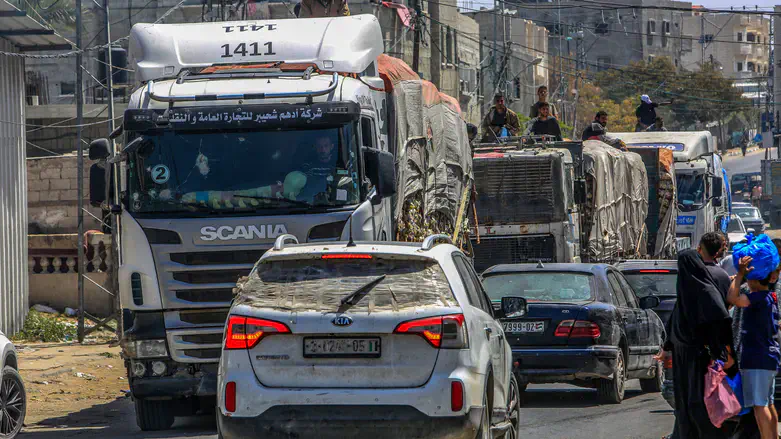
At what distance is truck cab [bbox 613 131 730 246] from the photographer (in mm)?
31094

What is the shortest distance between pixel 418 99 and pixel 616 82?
82244mm

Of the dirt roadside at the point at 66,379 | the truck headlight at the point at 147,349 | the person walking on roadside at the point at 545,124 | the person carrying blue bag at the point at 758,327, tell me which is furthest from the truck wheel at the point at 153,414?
the person walking on roadside at the point at 545,124

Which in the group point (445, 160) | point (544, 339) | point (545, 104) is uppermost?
point (545, 104)

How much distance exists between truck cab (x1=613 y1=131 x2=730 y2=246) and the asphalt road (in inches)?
683

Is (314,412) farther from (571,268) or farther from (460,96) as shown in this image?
(460,96)

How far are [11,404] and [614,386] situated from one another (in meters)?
6.17

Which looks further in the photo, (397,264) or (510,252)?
(510,252)

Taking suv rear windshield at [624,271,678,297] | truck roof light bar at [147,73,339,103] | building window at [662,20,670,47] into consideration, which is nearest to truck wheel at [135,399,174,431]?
truck roof light bar at [147,73,339,103]

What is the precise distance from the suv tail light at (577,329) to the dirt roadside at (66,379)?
5.13 metres

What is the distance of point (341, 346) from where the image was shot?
7504 millimetres

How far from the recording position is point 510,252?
20.0 m

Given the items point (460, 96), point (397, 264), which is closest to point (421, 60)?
point (460, 96)

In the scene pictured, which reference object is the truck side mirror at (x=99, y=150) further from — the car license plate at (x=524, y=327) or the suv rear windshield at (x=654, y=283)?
the suv rear windshield at (x=654, y=283)

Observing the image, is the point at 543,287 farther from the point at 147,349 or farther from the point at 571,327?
the point at 147,349
